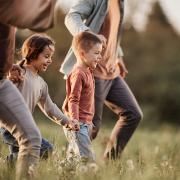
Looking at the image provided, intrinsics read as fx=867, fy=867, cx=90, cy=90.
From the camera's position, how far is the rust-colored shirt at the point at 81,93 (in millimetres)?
6641

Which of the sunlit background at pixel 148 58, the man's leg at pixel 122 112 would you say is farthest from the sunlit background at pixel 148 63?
the man's leg at pixel 122 112

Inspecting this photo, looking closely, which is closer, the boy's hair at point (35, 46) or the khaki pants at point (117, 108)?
the boy's hair at point (35, 46)

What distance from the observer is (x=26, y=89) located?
21.1 ft

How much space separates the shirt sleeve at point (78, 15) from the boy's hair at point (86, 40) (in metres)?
0.11

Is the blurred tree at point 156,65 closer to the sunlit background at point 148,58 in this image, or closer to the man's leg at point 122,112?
the sunlit background at point 148,58

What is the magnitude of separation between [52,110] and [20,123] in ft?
2.63

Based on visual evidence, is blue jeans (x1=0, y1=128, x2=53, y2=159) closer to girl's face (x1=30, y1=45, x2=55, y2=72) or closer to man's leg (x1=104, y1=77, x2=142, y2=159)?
girl's face (x1=30, y1=45, x2=55, y2=72)

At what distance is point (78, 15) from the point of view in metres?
7.26

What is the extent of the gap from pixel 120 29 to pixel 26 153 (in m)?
2.32

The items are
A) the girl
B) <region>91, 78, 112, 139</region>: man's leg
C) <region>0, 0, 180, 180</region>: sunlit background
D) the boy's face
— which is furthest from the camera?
→ <region>0, 0, 180, 180</region>: sunlit background

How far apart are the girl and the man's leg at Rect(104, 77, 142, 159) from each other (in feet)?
4.22

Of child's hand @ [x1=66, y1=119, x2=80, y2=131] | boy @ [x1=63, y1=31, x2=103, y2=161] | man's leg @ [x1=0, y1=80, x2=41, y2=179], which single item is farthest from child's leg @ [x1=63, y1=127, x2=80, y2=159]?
man's leg @ [x1=0, y1=80, x2=41, y2=179]

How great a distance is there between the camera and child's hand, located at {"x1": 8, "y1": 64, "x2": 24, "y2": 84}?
20.7 feet

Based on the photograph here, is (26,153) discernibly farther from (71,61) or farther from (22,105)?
(71,61)
